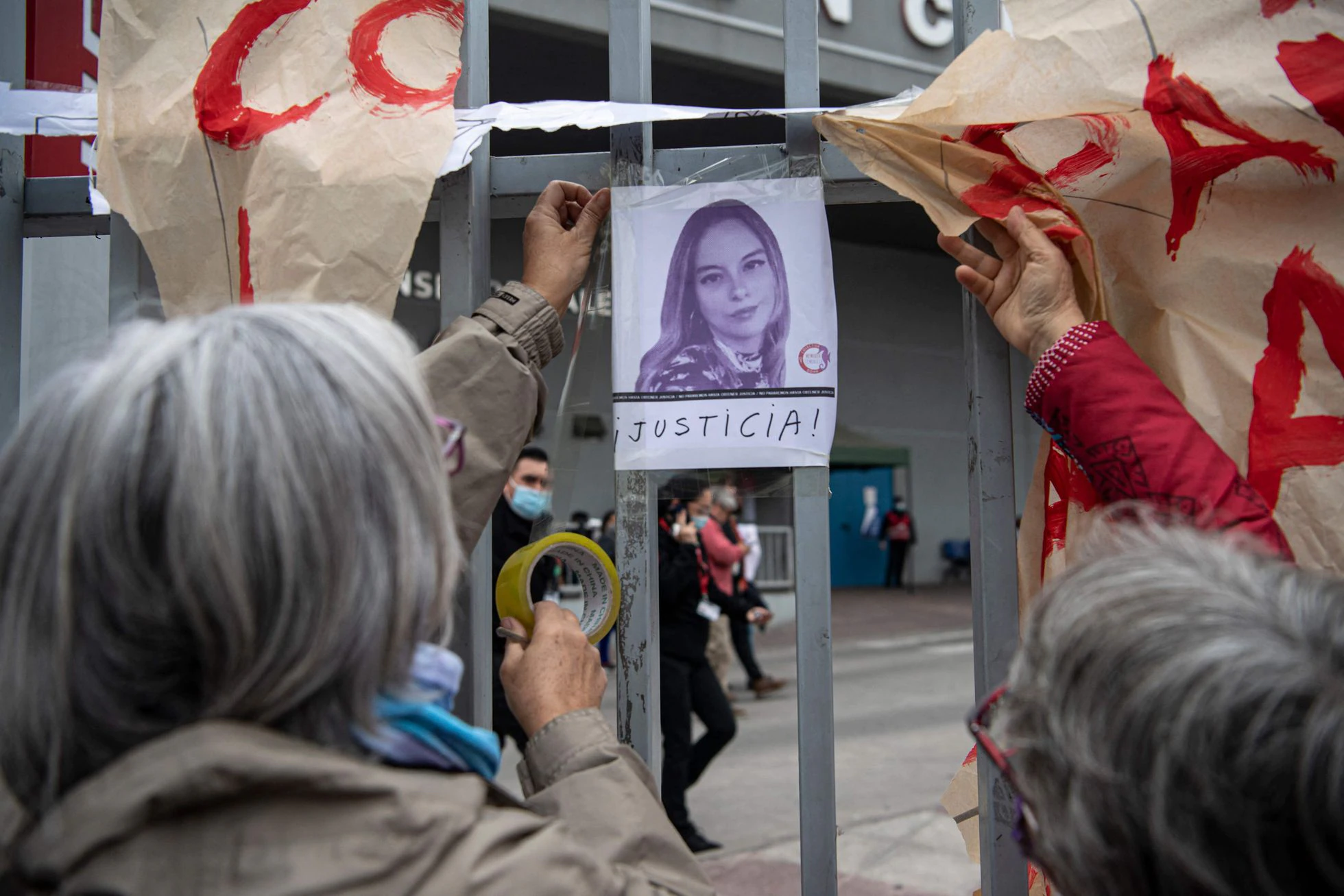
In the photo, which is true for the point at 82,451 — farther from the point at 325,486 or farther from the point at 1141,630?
the point at 1141,630

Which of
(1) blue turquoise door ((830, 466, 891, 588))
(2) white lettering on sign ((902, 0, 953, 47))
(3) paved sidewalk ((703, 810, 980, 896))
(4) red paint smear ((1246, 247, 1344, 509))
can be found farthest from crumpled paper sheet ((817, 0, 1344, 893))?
(1) blue turquoise door ((830, 466, 891, 588))

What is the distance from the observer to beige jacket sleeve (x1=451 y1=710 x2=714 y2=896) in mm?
800

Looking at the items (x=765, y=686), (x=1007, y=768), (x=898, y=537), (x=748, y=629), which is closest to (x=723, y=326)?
(x=1007, y=768)

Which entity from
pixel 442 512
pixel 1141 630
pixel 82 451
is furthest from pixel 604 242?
pixel 1141 630

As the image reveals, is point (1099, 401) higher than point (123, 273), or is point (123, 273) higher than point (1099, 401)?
point (123, 273)

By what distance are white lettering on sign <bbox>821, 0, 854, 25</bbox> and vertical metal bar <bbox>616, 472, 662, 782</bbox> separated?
8822 mm

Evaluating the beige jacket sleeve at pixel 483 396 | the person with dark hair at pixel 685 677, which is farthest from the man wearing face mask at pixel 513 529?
the beige jacket sleeve at pixel 483 396

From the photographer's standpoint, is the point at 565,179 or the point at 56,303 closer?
the point at 565,179

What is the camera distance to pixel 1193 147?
135cm

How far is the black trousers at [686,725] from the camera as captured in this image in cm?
427

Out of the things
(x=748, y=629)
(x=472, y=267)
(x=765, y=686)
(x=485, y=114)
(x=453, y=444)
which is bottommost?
(x=765, y=686)

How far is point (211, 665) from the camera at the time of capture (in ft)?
2.57

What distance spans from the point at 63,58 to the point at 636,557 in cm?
180

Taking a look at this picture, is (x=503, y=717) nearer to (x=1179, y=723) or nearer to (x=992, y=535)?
(x=992, y=535)
